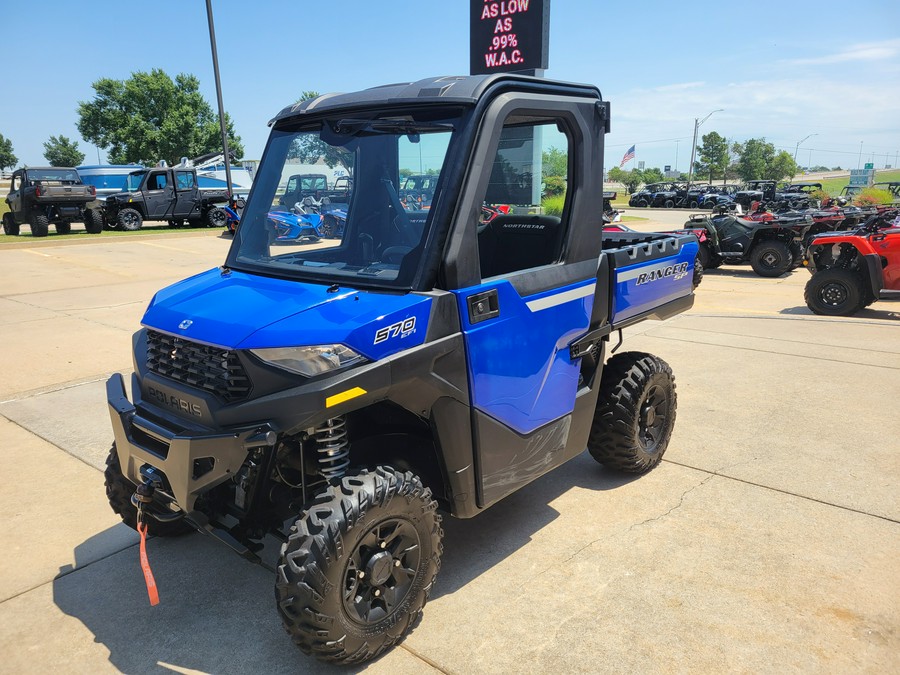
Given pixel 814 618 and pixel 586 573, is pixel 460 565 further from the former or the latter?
pixel 814 618

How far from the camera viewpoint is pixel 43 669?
258 cm

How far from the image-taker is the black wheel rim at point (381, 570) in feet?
8.13

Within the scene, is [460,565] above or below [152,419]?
below

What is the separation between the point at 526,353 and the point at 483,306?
1.21 feet

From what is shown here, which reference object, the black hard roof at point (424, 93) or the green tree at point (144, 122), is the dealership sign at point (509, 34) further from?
the green tree at point (144, 122)

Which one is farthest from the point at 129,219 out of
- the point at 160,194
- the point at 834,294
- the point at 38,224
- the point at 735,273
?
the point at 834,294

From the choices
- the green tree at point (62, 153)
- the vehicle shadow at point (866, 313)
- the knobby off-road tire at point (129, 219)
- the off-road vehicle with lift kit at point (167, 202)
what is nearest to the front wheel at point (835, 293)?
the vehicle shadow at point (866, 313)

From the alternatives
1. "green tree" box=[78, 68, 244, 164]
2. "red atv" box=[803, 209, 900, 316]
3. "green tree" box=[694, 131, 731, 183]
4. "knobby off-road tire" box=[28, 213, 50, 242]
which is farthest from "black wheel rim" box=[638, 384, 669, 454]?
"green tree" box=[694, 131, 731, 183]

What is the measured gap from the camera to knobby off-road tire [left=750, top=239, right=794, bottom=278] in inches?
549

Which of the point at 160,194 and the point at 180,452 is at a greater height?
the point at 160,194

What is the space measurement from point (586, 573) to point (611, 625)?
0.39 meters

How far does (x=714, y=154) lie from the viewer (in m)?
78.6

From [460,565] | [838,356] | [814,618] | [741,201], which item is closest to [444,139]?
[460,565]

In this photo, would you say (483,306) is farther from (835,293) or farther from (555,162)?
(835,293)
